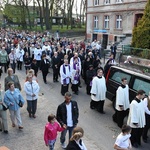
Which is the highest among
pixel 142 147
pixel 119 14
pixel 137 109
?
pixel 119 14

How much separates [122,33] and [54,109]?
71.9ft

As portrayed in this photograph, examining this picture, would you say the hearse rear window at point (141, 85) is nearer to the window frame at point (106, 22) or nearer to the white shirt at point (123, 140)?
the white shirt at point (123, 140)

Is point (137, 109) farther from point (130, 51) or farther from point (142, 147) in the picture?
point (130, 51)

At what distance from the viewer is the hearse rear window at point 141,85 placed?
8109 millimetres

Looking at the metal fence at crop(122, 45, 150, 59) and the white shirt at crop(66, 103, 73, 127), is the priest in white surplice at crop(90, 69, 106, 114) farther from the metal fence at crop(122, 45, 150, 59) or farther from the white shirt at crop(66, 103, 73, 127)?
the metal fence at crop(122, 45, 150, 59)

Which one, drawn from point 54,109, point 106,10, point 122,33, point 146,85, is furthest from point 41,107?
point 106,10

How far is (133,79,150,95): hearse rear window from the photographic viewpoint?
26.6ft

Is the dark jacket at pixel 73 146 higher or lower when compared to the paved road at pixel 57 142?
higher

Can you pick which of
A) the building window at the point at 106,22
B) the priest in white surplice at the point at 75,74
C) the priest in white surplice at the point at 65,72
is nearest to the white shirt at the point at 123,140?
the priest in white surplice at the point at 65,72

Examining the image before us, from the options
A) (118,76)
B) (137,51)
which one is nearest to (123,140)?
(118,76)

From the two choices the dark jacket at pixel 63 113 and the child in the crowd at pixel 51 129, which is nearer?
the child in the crowd at pixel 51 129

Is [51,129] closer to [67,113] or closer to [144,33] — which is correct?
[67,113]

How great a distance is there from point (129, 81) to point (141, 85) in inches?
22.5

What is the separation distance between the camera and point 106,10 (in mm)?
32188
